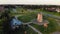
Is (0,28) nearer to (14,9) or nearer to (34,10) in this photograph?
(14,9)

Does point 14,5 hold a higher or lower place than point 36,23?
higher

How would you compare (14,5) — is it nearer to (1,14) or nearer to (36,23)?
(1,14)

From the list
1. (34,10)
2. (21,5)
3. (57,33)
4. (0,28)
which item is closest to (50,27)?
(57,33)

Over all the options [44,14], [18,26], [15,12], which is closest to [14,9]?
[15,12]

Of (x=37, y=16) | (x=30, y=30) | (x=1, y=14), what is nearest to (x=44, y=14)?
(x=37, y=16)

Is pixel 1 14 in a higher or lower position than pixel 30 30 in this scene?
higher

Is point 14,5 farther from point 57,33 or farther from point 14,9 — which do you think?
point 57,33
